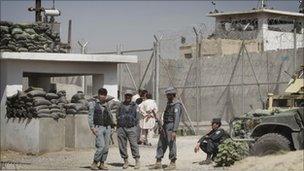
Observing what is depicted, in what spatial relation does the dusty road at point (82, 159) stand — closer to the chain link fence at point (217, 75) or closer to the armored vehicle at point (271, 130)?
the armored vehicle at point (271, 130)

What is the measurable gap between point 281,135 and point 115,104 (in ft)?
18.9

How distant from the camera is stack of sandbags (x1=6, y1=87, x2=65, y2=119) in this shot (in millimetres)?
14906

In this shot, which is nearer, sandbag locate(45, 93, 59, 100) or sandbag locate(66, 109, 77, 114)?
sandbag locate(45, 93, 59, 100)

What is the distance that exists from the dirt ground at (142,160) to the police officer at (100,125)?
1.56 feet

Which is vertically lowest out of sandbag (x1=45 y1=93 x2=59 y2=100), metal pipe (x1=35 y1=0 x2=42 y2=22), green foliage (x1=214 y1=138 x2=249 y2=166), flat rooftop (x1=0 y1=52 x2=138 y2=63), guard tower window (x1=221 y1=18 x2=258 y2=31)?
green foliage (x1=214 y1=138 x2=249 y2=166)

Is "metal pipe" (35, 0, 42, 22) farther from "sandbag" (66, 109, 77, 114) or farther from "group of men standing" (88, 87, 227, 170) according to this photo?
"group of men standing" (88, 87, 227, 170)

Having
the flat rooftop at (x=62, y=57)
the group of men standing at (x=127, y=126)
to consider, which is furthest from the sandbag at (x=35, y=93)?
the group of men standing at (x=127, y=126)

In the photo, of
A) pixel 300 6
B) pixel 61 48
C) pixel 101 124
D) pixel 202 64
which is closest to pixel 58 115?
pixel 61 48

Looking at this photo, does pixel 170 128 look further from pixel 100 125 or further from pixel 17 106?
pixel 17 106

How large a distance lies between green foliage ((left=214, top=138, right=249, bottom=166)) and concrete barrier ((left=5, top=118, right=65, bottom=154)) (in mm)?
5157

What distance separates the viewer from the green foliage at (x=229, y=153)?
11.1 metres

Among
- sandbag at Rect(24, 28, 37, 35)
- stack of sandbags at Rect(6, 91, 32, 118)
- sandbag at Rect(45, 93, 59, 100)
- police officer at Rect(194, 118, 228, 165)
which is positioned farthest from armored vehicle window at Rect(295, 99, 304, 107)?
sandbag at Rect(24, 28, 37, 35)

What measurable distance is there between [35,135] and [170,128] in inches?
183

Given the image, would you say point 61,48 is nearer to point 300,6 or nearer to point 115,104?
point 115,104
